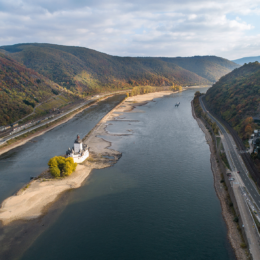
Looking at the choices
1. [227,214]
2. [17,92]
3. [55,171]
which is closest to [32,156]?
[55,171]

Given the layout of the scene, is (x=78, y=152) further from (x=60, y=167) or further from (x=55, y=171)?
(x=55, y=171)

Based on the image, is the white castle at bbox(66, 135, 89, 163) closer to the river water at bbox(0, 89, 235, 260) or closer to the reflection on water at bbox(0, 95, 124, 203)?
the river water at bbox(0, 89, 235, 260)

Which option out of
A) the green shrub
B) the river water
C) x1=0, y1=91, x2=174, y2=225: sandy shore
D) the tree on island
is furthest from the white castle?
the green shrub

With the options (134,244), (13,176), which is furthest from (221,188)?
(13,176)

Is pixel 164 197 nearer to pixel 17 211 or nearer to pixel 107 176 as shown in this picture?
pixel 107 176

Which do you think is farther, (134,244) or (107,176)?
(107,176)

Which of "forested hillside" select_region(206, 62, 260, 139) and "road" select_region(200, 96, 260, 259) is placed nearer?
"road" select_region(200, 96, 260, 259)
